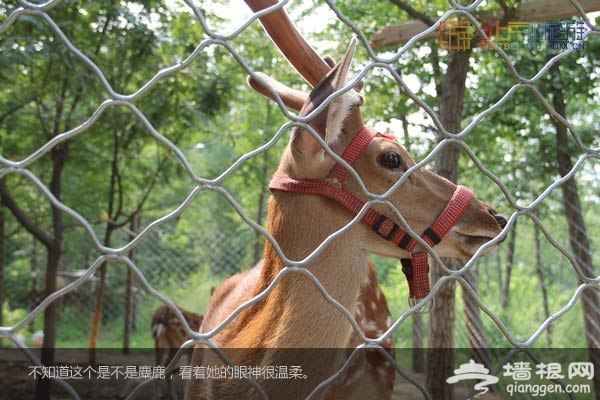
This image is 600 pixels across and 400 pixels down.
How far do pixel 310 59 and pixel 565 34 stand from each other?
2.31 meters

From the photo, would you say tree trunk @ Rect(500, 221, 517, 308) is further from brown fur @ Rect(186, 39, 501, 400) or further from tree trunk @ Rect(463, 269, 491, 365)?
brown fur @ Rect(186, 39, 501, 400)

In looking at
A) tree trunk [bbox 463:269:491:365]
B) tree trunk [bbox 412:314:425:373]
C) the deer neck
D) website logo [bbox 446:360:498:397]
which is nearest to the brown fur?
the deer neck

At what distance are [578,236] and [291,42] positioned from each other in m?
4.63

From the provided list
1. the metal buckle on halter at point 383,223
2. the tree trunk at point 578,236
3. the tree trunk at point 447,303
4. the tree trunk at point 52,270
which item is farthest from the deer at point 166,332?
the metal buckle on halter at point 383,223

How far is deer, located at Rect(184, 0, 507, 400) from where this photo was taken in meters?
2.48

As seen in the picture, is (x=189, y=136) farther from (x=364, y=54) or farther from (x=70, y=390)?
(x=70, y=390)

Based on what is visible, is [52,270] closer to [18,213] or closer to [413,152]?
[18,213]

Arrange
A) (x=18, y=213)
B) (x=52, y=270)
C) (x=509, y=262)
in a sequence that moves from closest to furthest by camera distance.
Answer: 1. (x=18, y=213)
2. (x=52, y=270)
3. (x=509, y=262)

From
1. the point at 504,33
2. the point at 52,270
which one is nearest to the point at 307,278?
the point at 504,33

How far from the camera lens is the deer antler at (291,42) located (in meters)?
2.29

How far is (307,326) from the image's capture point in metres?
2.50

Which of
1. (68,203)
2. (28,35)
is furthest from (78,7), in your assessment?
(68,203)

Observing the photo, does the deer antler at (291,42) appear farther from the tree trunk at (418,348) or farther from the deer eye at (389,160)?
the tree trunk at (418,348)

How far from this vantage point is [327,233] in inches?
102
